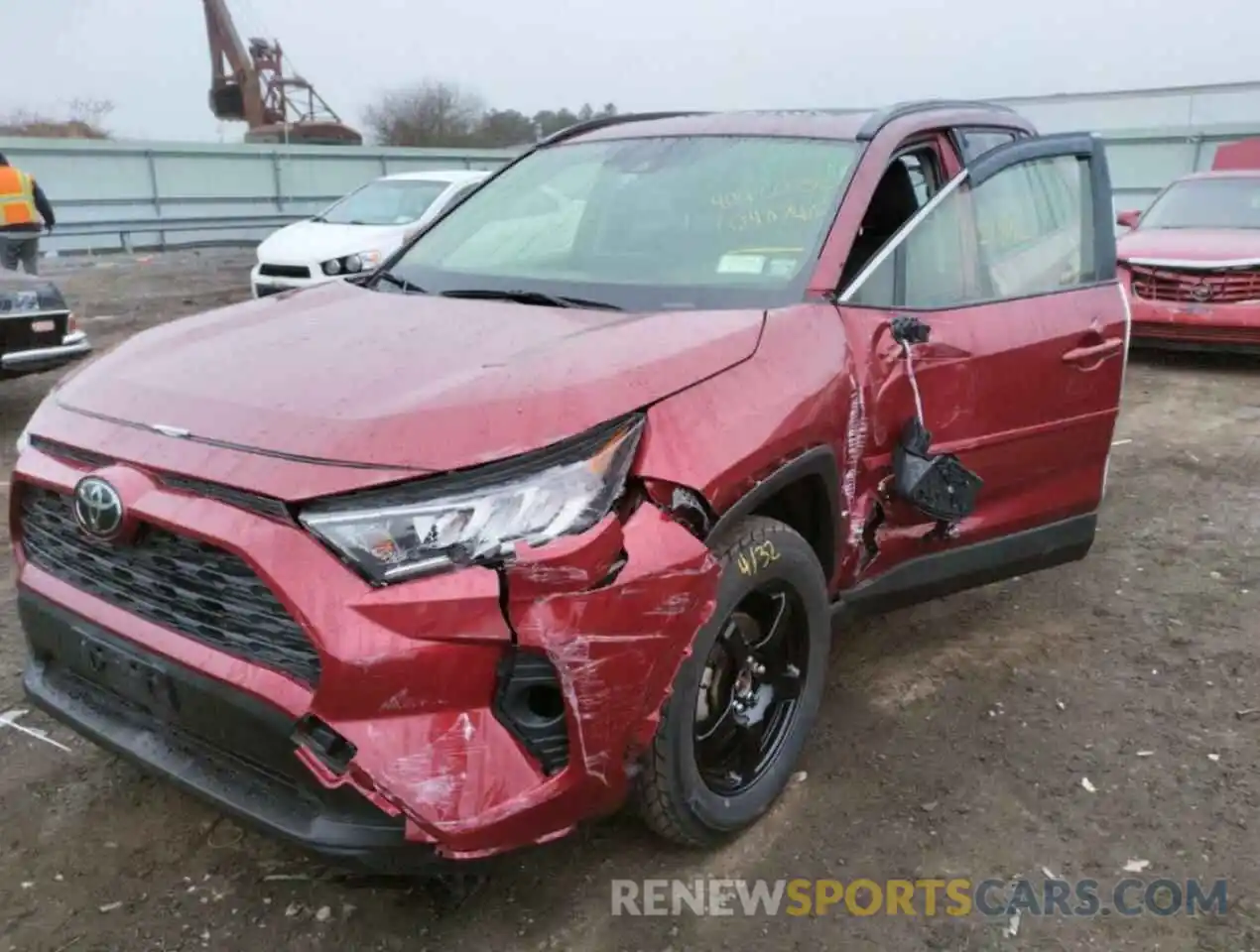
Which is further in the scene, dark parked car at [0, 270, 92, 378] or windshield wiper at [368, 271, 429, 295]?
dark parked car at [0, 270, 92, 378]

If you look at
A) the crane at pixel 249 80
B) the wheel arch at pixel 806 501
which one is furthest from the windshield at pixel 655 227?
the crane at pixel 249 80

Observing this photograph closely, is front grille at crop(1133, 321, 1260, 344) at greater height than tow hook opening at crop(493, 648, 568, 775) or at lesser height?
lesser

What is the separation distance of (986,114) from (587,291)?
1869 millimetres

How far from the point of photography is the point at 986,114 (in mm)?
3855

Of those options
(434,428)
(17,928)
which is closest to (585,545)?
(434,428)

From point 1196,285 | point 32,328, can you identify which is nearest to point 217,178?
point 32,328

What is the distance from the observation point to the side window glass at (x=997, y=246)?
124 inches

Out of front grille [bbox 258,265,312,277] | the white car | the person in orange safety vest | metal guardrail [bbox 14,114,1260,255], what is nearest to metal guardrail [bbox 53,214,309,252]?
metal guardrail [bbox 14,114,1260,255]

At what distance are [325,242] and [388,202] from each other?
143 centimetres

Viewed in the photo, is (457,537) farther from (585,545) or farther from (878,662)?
(878,662)

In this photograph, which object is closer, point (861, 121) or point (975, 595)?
point (861, 121)

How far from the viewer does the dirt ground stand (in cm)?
242

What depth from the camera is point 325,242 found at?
35.9 ft

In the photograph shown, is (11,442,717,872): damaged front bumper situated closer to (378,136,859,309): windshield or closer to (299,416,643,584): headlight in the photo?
(299,416,643,584): headlight
